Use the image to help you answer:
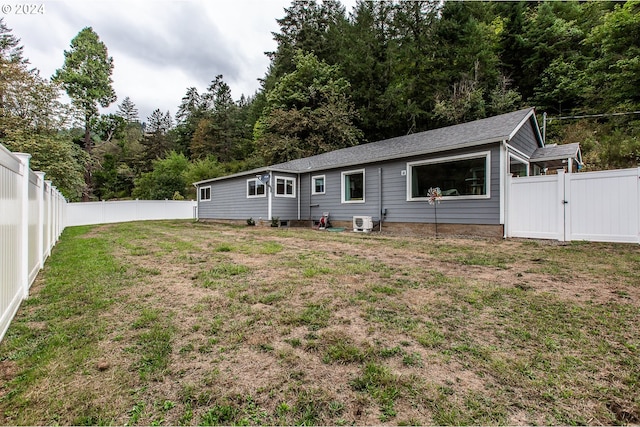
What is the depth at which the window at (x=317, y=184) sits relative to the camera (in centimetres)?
1162

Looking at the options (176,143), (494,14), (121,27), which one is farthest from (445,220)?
(176,143)

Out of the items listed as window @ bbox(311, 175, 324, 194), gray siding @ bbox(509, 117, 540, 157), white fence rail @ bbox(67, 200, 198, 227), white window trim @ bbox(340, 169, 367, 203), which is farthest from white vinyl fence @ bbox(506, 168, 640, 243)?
white fence rail @ bbox(67, 200, 198, 227)

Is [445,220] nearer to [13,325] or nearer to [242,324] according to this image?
[242,324]

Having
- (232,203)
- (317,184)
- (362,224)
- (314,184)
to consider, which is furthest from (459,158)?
(232,203)

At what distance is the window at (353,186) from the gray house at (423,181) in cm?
4

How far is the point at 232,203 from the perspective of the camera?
14227 millimetres

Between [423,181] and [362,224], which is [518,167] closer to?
[423,181]

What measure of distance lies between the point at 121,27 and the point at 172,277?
30.1 ft

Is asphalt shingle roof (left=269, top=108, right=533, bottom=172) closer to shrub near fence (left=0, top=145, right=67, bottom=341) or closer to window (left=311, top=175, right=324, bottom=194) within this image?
window (left=311, top=175, right=324, bottom=194)

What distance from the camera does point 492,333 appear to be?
2.13 metres

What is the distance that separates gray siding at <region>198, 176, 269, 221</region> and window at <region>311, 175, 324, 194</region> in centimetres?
207

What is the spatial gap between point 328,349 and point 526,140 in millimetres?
9987

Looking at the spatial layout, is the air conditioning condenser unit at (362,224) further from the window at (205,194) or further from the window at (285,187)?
the window at (205,194)

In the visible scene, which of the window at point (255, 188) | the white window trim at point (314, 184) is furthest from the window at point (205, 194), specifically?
the white window trim at point (314, 184)
